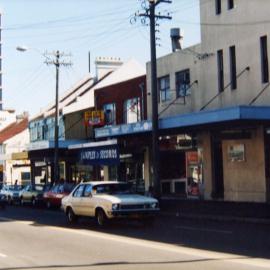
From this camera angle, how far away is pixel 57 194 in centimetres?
3234

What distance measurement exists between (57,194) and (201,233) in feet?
53.6

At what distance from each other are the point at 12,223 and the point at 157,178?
315 inches

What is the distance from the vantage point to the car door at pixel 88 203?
66.1 feet

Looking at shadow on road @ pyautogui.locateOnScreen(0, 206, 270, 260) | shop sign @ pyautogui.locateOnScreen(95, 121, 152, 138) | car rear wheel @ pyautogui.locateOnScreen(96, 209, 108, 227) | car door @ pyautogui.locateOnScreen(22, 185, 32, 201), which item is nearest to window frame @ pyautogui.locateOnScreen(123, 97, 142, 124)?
shop sign @ pyautogui.locateOnScreen(95, 121, 152, 138)

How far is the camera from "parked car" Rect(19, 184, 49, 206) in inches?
1423

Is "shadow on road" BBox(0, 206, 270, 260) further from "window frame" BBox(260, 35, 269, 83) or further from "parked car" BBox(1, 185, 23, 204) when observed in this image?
"parked car" BBox(1, 185, 23, 204)

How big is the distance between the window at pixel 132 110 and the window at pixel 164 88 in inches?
108

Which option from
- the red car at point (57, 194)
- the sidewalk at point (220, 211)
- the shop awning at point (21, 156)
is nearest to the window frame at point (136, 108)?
the red car at point (57, 194)

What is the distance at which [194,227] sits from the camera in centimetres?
1931

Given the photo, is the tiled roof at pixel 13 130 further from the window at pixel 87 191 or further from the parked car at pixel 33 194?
the window at pixel 87 191

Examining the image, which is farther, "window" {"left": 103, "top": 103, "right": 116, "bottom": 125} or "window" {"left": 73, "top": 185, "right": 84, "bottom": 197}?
"window" {"left": 103, "top": 103, "right": 116, "bottom": 125}

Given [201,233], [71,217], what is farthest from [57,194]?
[201,233]

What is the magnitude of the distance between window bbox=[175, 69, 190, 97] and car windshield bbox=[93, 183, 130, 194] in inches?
517

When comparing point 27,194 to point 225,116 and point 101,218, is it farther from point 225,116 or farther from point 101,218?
point 101,218
